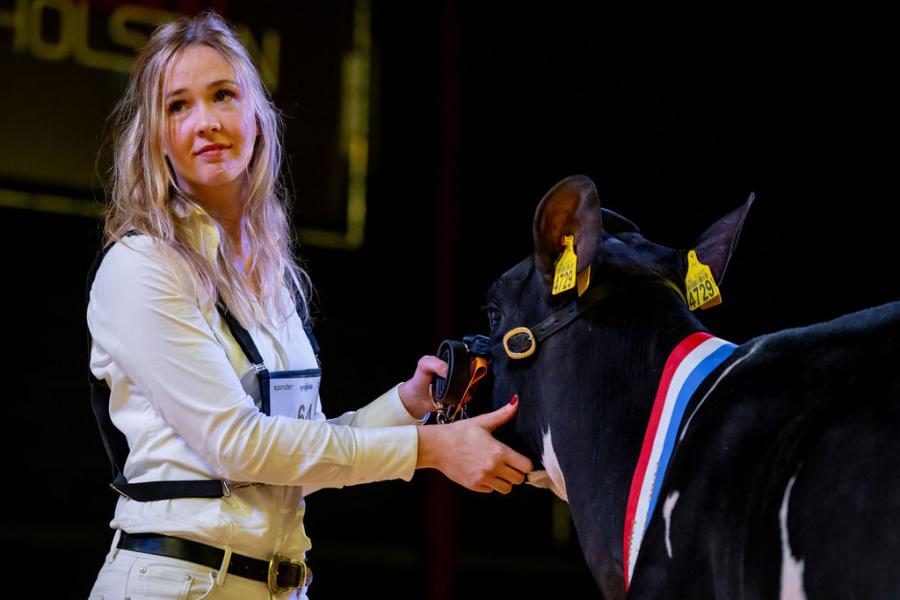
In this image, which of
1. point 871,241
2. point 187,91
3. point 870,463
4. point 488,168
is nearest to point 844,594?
point 870,463

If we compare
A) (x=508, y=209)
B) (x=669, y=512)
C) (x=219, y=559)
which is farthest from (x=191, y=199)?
(x=508, y=209)

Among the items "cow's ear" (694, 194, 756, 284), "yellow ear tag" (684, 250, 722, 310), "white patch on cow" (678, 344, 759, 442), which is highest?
"cow's ear" (694, 194, 756, 284)

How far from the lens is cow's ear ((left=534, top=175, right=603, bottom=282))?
1.91 metres

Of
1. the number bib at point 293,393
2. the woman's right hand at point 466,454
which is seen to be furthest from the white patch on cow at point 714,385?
the number bib at point 293,393

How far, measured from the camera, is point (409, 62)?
5.23m

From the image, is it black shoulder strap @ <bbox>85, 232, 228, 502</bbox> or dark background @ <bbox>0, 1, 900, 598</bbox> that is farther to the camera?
dark background @ <bbox>0, 1, 900, 598</bbox>

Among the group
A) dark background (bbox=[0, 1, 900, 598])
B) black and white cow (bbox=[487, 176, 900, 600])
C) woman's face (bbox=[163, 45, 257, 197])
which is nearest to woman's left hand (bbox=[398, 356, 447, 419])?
black and white cow (bbox=[487, 176, 900, 600])

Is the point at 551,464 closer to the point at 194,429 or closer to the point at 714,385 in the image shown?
the point at 714,385

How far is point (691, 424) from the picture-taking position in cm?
170

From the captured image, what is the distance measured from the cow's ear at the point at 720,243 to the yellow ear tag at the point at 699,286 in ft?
0.12

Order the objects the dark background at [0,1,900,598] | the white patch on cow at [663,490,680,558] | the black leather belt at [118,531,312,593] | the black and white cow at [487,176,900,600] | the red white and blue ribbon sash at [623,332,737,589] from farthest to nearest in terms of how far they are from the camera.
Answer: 1. the dark background at [0,1,900,598]
2. the black leather belt at [118,531,312,593]
3. the red white and blue ribbon sash at [623,332,737,589]
4. the white patch on cow at [663,490,680,558]
5. the black and white cow at [487,176,900,600]

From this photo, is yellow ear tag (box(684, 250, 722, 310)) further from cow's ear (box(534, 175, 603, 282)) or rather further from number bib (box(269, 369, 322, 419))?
number bib (box(269, 369, 322, 419))

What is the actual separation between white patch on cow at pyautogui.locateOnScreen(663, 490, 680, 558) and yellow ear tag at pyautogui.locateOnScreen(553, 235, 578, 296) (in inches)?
17.6

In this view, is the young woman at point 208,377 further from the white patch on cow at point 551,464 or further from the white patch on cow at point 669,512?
the white patch on cow at point 669,512
